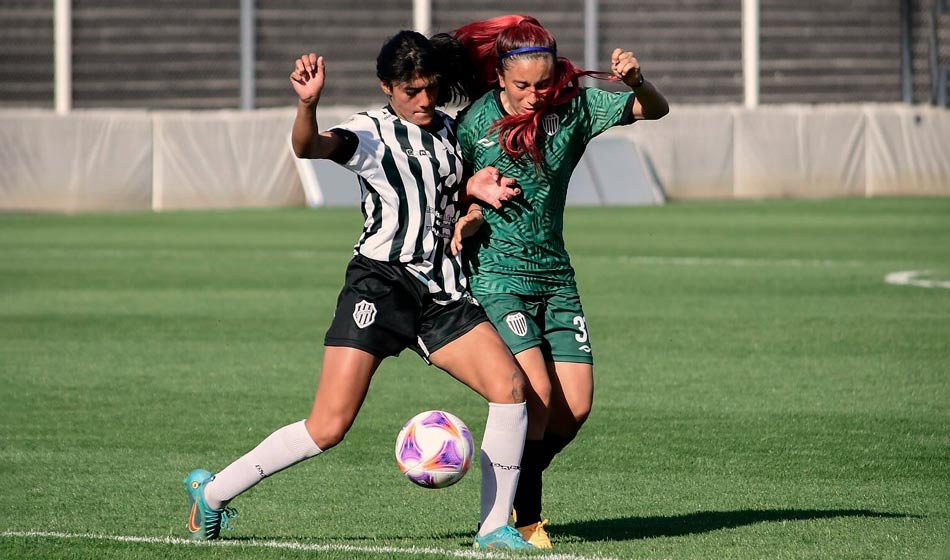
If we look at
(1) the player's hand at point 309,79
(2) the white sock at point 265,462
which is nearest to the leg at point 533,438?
(2) the white sock at point 265,462

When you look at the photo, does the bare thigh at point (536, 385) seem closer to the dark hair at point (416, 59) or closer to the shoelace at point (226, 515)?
the dark hair at point (416, 59)

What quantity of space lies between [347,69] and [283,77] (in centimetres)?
159

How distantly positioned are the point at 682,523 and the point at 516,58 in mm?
1991

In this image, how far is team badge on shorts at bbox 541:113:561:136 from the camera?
238 inches

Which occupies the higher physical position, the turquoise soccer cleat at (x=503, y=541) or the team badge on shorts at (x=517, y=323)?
the team badge on shorts at (x=517, y=323)

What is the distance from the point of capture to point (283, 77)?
115 feet

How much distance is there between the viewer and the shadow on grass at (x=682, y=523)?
19.9ft

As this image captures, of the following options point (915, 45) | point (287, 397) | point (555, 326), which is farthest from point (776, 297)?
point (915, 45)

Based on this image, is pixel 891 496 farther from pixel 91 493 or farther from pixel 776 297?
pixel 776 297

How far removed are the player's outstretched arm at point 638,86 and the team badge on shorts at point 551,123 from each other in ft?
0.99

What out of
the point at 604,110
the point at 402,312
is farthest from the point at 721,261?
the point at 402,312

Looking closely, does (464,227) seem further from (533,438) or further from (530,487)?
(530,487)

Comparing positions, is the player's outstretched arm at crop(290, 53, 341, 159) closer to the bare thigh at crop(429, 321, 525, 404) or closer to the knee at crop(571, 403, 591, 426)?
the bare thigh at crop(429, 321, 525, 404)

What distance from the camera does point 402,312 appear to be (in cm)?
558
